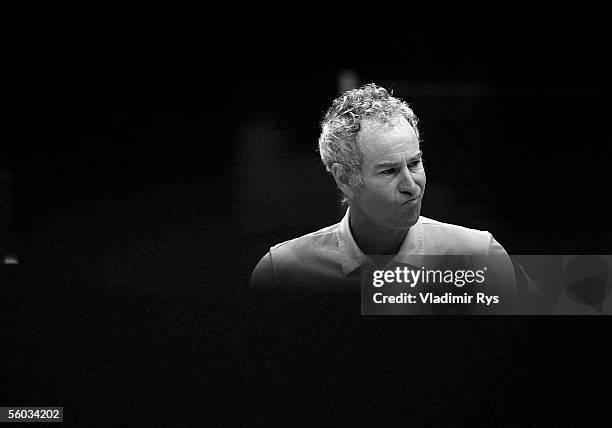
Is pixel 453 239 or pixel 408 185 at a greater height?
pixel 408 185

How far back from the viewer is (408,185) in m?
2.59

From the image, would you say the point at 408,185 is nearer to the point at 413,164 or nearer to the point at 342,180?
the point at 413,164

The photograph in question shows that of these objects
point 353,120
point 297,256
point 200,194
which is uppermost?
point 353,120

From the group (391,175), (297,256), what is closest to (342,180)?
(391,175)

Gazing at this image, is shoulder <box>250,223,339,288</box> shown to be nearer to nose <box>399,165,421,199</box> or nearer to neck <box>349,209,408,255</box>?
neck <box>349,209,408,255</box>

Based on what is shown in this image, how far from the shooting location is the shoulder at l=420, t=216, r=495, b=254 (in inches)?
104

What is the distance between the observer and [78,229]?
267 centimetres

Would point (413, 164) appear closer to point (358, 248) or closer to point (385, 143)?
point (385, 143)

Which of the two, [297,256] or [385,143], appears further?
[297,256]

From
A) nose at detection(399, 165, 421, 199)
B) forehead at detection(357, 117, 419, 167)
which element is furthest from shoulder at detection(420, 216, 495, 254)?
forehead at detection(357, 117, 419, 167)

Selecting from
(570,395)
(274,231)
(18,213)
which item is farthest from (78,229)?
(570,395)

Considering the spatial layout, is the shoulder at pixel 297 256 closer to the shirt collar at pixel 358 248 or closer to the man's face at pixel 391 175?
the shirt collar at pixel 358 248

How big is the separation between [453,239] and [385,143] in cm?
42

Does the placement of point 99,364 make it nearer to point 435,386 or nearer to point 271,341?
point 271,341
